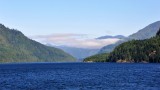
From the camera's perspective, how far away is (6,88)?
130 m

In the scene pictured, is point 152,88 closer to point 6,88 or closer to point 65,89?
point 65,89

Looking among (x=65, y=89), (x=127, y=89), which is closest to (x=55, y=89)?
(x=65, y=89)

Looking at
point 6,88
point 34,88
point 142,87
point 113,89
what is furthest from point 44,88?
point 142,87

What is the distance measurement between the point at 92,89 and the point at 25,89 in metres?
20.6

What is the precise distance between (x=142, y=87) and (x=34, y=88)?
32.9m

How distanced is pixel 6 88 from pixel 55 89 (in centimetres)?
1700

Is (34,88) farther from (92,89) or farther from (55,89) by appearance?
(92,89)

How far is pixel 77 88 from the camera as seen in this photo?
412 ft

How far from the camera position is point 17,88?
130 meters

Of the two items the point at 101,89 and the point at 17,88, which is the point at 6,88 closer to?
the point at 17,88

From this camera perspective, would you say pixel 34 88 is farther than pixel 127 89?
Yes

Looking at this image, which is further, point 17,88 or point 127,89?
point 17,88

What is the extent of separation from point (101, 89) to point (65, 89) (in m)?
10.6

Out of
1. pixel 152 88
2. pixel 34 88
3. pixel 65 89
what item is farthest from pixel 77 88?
pixel 152 88
